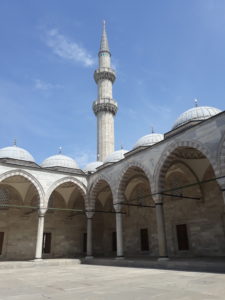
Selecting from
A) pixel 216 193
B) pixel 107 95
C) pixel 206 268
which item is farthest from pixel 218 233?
pixel 107 95

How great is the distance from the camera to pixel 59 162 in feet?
69.1

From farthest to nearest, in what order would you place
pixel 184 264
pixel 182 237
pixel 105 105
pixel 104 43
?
pixel 104 43
pixel 105 105
pixel 182 237
pixel 184 264

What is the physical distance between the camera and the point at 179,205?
15.0 meters

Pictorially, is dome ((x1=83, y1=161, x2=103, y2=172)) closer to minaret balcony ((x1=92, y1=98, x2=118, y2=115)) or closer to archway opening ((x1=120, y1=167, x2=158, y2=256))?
archway opening ((x1=120, y1=167, x2=158, y2=256))

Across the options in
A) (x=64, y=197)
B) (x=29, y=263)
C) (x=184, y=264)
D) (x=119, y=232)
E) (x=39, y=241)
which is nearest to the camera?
(x=184, y=264)

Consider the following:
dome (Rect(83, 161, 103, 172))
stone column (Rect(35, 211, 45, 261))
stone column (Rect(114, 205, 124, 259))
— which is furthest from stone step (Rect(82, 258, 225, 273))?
dome (Rect(83, 161, 103, 172))

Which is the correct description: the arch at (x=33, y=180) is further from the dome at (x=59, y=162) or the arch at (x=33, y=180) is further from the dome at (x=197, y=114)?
the dome at (x=197, y=114)

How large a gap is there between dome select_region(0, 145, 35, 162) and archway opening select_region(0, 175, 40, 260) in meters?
2.53

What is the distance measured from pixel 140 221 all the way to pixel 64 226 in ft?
19.8

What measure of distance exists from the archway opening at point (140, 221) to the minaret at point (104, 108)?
6681mm

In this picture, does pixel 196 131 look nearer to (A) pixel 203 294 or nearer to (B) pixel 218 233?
(B) pixel 218 233

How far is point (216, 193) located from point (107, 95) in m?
16.0

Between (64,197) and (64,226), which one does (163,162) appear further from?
(64,226)

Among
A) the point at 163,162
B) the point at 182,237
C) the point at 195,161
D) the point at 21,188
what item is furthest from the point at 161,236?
the point at 21,188
